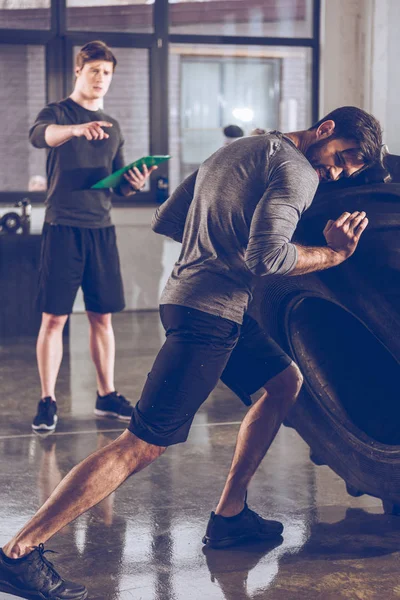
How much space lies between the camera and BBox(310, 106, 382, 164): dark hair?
7.73 ft

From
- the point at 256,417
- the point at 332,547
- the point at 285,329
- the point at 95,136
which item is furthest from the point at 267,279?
the point at 95,136

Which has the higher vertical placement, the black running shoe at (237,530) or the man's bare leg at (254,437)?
the man's bare leg at (254,437)

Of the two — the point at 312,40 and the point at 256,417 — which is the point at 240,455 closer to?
the point at 256,417

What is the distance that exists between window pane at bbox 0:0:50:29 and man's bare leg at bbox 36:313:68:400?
4.11 m

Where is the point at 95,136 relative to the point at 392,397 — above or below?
above

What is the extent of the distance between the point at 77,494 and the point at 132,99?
→ 5762 mm

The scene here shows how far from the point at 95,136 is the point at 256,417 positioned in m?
1.63

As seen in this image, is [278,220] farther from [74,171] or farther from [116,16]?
[116,16]

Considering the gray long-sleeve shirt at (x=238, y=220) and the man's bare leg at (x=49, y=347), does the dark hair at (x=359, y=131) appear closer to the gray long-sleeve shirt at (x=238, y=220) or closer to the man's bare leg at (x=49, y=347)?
the gray long-sleeve shirt at (x=238, y=220)

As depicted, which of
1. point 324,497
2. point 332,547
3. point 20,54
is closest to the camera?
point 332,547

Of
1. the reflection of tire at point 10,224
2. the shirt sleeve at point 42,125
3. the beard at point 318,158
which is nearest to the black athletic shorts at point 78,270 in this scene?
the shirt sleeve at point 42,125

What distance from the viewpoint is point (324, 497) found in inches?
123

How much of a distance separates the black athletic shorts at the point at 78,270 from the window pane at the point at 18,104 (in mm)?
3587

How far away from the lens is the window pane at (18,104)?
745 centimetres
